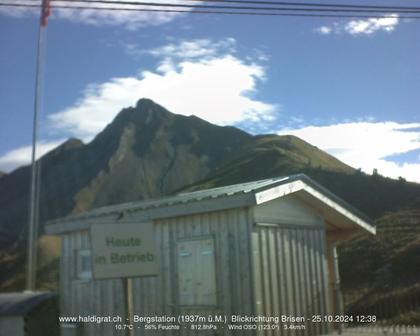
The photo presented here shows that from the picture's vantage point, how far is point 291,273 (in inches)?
455

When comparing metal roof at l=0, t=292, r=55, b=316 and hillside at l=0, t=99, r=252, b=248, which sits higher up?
hillside at l=0, t=99, r=252, b=248

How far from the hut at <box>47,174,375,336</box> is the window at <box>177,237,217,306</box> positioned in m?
0.02

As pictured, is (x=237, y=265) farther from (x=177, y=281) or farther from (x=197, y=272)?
(x=177, y=281)

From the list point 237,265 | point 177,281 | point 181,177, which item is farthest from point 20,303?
point 181,177

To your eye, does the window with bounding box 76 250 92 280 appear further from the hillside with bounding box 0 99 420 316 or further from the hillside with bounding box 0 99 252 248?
the hillside with bounding box 0 99 252 248

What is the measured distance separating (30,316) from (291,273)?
5.27 metres

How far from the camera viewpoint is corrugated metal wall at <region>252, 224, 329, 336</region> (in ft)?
35.0

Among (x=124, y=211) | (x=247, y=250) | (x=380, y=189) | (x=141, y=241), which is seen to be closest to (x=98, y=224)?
(x=141, y=241)

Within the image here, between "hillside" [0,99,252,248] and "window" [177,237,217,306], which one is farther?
"hillside" [0,99,252,248]

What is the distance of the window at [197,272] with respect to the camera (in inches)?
431

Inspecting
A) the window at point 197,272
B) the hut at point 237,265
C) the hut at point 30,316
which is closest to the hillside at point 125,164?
the hut at point 237,265

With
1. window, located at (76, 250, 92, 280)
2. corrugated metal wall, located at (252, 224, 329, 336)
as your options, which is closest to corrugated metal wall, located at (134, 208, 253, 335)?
corrugated metal wall, located at (252, 224, 329, 336)

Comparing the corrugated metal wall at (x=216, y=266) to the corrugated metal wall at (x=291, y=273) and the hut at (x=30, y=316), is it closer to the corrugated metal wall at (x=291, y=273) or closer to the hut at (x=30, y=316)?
the corrugated metal wall at (x=291, y=273)

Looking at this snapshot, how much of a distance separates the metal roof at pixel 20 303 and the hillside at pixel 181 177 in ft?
53.4
